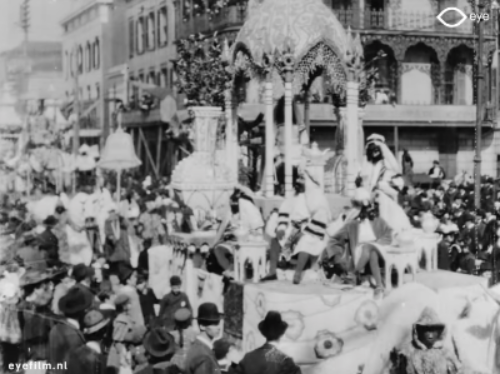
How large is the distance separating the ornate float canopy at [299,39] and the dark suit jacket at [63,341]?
689 centimetres

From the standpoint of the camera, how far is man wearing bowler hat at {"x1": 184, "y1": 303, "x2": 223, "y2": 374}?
17.8 ft

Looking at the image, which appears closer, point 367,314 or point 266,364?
point 266,364

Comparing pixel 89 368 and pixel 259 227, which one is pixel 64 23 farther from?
pixel 89 368

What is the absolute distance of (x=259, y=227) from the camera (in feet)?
33.8

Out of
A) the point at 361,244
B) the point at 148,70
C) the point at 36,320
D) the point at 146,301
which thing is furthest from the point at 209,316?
the point at 148,70

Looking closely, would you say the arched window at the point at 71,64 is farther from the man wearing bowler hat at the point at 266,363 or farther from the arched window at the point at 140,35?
the man wearing bowler hat at the point at 266,363

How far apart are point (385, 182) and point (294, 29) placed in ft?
12.8

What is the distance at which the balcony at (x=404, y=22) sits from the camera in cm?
1325

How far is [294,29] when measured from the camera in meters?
12.7

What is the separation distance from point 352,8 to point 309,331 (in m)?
7.91

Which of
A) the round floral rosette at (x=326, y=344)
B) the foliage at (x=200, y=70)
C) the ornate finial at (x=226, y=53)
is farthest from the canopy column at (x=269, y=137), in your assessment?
the round floral rosette at (x=326, y=344)

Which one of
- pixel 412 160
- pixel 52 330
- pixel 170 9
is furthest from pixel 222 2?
pixel 52 330

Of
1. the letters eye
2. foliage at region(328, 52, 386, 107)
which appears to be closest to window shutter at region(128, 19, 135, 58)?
foliage at region(328, 52, 386, 107)

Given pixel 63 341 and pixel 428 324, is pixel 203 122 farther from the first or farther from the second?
pixel 428 324
